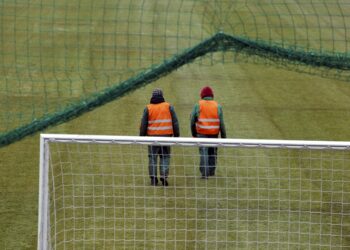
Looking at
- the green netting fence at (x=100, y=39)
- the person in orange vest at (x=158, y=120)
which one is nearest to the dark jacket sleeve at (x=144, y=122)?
the person in orange vest at (x=158, y=120)

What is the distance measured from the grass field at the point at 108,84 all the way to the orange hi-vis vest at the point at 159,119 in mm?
1074

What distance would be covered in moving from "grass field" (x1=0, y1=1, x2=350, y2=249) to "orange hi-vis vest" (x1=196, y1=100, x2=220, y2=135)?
1.51 meters

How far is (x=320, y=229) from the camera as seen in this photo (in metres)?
12.1

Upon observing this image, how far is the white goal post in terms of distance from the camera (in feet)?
38.1

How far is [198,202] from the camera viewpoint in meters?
12.8

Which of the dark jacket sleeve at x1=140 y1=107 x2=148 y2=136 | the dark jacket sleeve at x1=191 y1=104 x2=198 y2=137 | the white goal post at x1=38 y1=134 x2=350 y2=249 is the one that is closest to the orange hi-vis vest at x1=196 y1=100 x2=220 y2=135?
the dark jacket sleeve at x1=191 y1=104 x2=198 y2=137

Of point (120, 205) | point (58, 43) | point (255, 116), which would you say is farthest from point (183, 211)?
point (58, 43)

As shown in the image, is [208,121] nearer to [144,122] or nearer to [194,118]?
[194,118]

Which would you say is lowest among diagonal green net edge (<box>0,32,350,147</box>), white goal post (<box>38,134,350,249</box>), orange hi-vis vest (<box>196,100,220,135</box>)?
white goal post (<box>38,134,350,249</box>)

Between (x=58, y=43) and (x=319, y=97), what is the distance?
7283 millimetres

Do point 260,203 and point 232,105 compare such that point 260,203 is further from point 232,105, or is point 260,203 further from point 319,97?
point 319,97

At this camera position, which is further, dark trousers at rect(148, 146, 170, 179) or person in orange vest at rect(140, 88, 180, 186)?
person in orange vest at rect(140, 88, 180, 186)

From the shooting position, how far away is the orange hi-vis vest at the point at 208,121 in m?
14.2

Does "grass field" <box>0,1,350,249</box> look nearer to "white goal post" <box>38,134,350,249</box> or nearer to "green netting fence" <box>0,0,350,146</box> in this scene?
"green netting fence" <box>0,0,350,146</box>
